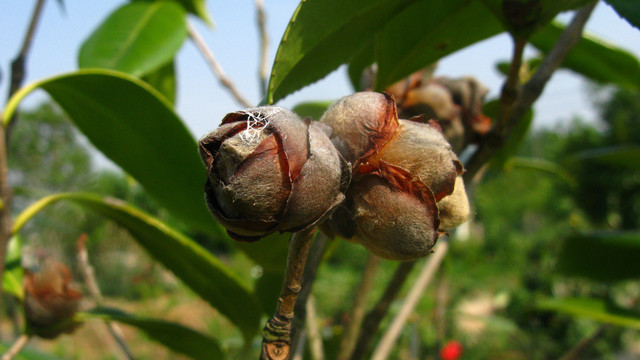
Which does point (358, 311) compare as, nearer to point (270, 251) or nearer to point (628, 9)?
point (270, 251)

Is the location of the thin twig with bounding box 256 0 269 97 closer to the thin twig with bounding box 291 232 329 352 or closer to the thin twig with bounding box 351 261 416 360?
the thin twig with bounding box 351 261 416 360

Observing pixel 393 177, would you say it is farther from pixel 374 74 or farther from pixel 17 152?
pixel 17 152

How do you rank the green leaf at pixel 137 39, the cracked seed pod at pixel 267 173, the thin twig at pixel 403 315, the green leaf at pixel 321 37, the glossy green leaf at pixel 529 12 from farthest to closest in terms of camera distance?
the green leaf at pixel 137 39
the thin twig at pixel 403 315
the glossy green leaf at pixel 529 12
the green leaf at pixel 321 37
the cracked seed pod at pixel 267 173

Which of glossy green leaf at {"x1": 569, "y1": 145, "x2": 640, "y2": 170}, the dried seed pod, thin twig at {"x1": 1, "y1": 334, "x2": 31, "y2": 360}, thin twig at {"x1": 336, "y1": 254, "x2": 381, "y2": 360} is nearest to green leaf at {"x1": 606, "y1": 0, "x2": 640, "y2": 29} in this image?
the dried seed pod

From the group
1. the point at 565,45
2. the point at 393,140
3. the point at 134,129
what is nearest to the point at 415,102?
the point at 565,45

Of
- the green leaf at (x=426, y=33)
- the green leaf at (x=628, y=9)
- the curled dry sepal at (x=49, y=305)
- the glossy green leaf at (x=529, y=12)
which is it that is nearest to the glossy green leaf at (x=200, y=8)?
the curled dry sepal at (x=49, y=305)

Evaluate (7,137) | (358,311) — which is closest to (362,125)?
(358,311)

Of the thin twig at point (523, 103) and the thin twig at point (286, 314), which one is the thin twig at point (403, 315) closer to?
the thin twig at point (523, 103)
